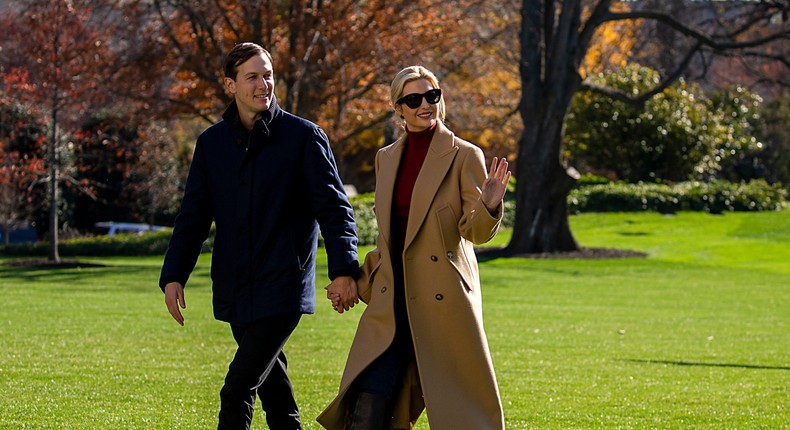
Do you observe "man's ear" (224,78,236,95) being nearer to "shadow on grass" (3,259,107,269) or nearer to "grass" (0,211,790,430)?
"grass" (0,211,790,430)

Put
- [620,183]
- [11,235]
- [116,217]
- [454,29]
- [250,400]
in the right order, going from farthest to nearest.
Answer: [11,235] < [620,183] < [116,217] < [454,29] < [250,400]

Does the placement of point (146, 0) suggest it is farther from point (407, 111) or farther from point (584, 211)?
point (407, 111)

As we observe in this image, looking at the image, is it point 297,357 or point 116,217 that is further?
point 116,217

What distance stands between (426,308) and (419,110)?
32.6 inches

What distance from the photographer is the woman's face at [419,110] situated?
537 cm

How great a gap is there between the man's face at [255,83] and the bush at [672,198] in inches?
1289

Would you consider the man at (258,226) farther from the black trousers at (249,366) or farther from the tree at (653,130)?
the tree at (653,130)

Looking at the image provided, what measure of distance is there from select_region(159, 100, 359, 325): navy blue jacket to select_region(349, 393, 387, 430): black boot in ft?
1.54

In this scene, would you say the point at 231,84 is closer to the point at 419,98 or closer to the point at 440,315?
the point at 419,98

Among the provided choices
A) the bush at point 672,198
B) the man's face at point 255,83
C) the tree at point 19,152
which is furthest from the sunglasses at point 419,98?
the bush at point 672,198

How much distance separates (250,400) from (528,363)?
5.69m

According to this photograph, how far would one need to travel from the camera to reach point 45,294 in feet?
60.3

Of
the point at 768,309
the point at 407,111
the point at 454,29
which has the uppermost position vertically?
the point at 454,29

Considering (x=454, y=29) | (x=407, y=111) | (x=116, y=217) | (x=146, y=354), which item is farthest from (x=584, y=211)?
(x=407, y=111)
